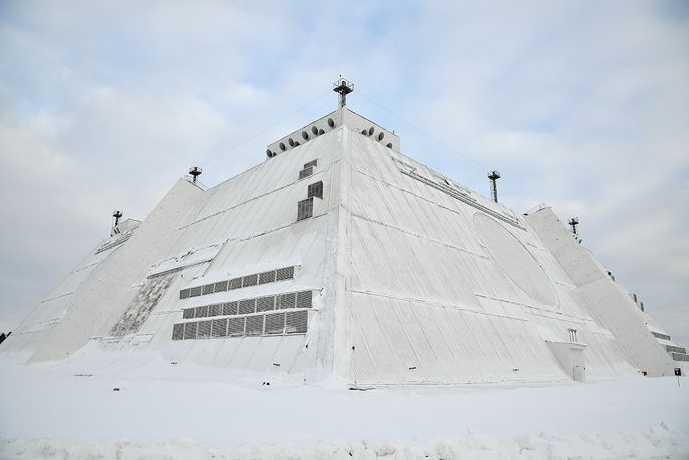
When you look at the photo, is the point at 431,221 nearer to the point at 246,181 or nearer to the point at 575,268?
the point at 246,181

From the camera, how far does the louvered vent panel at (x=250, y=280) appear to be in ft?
78.6

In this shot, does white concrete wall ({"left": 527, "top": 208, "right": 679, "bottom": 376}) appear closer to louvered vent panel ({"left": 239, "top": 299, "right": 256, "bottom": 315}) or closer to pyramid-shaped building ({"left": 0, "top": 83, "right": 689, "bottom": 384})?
pyramid-shaped building ({"left": 0, "top": 83, "right": 689, "bottom": 384})

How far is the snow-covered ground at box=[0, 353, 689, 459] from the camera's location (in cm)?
774

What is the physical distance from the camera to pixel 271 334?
20.9 metres

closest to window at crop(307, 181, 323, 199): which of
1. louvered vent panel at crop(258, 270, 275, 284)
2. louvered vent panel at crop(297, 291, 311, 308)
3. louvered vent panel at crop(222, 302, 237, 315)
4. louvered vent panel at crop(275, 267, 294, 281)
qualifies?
louvered vent panel at crop(275, 267, 294, 281)

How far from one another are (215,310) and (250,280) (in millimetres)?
2623

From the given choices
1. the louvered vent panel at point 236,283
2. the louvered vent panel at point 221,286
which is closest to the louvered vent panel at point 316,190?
the louvered vent panel at point 236,283

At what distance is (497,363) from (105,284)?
94.8 feet

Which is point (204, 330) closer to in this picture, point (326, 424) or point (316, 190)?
point (316, 190)

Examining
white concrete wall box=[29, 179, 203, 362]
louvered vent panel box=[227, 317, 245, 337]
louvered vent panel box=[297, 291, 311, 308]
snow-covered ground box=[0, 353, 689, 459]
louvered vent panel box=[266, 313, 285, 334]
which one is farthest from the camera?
white concrete wall box=[29, 179, 203, 362]

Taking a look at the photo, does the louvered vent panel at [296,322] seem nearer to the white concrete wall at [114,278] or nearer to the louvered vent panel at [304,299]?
the louvered vent panel at [304,299]

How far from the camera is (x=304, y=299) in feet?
67.1

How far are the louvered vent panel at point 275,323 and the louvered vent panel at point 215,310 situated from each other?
4.12 m

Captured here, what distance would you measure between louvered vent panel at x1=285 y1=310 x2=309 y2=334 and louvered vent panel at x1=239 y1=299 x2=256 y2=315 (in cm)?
276
